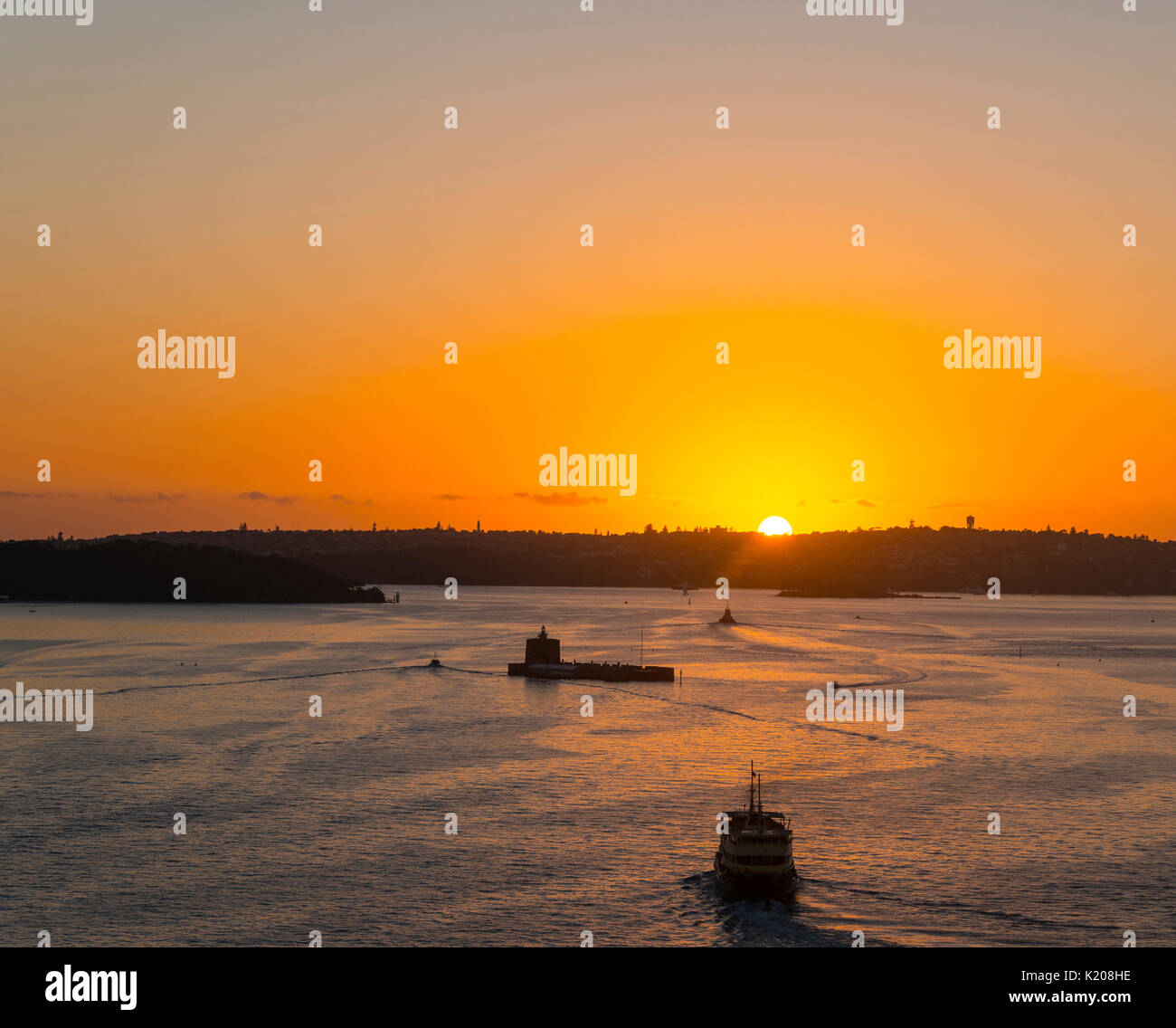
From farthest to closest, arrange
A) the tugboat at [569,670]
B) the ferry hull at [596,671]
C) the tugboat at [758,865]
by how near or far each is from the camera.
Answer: the tugboat at [569,670] → the ferry hull at [596,671] → the tugboat at [758,865]

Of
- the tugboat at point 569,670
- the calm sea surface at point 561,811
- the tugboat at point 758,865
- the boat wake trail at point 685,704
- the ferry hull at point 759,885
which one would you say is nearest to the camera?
the calm sea surface at point 561,811

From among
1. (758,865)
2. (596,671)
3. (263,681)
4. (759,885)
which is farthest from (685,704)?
(759,885)

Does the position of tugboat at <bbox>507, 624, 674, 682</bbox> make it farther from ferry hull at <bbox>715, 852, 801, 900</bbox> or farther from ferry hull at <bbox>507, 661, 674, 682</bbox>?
ferry hull at <bbox>715, 852, 801, 900</bbox>

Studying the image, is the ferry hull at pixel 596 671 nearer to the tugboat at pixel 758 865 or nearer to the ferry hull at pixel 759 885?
the tugboat at pixel 758 865

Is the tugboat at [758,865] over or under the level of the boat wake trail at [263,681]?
over

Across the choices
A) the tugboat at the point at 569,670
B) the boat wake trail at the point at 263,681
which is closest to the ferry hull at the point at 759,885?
the boat wake trail at the point at 263,681
